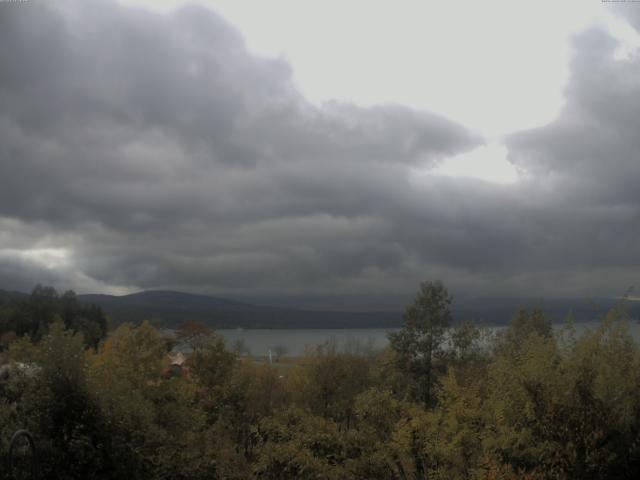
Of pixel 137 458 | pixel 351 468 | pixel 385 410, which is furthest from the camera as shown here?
pixel 385 410

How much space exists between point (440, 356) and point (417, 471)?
70.9 feet

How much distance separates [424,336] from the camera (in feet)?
138

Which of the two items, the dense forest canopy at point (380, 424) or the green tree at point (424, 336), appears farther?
the green tree at point (424, 336)

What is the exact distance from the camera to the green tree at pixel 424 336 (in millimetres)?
41344

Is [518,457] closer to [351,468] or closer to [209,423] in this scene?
[351,468]

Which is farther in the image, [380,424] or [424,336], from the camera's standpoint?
[424,336]

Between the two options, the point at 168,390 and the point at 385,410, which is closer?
the point at 385,410

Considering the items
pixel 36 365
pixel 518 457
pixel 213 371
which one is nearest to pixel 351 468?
pixel 518 457

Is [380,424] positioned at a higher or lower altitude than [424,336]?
lower

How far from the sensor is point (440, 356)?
4159 centimetres

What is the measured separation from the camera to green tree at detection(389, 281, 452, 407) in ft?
136

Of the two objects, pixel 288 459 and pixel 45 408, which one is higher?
pixel 45 408

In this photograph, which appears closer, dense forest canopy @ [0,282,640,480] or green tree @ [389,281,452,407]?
dense forest canopy @ [0,282,640,480]

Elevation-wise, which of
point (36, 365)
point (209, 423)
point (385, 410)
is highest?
point (36, 365)
